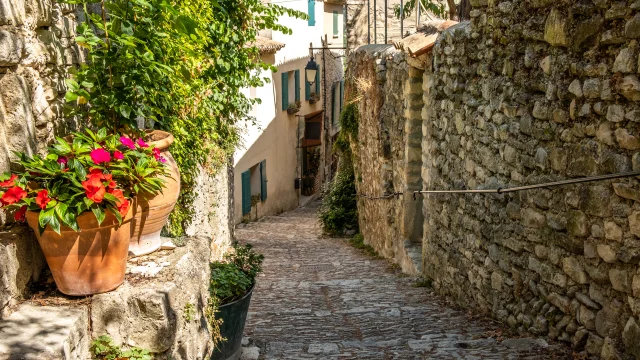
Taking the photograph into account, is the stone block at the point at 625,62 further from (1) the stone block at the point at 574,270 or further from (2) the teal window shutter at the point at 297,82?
(2) the teal window shutter at the point at 297,82

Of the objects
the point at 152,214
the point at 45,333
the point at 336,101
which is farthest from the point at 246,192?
the point at 45,333

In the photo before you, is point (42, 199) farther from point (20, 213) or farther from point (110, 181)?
point (110, 181)

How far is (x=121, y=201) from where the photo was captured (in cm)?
275

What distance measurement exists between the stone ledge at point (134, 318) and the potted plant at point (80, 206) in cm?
11

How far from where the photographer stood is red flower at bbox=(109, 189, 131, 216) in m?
2.75

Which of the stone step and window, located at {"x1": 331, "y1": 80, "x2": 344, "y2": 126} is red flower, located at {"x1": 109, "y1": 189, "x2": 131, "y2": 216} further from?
window, located at {"x1": 331, "y1": 80, "x2": 344, "y2": 126}

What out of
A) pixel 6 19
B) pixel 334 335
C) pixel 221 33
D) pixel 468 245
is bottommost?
pixel 334 335

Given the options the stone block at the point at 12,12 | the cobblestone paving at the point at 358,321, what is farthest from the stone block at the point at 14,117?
the cobblestone paving at the point at 358,321

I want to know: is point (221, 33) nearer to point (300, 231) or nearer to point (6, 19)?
point (6, 19)

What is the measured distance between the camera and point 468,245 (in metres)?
5.86

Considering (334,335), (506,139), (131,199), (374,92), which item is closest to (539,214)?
(506,139)

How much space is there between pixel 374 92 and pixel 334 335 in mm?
5649

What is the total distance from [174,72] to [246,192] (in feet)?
38.2

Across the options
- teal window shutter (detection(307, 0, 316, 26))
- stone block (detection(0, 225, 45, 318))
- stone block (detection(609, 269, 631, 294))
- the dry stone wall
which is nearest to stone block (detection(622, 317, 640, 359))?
the dry stone wall
